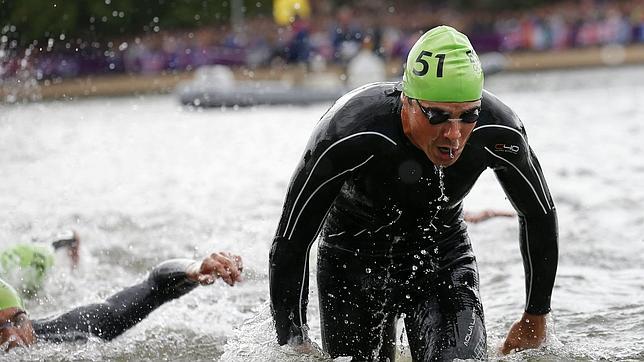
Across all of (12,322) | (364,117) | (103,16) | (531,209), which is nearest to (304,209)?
(364,117)

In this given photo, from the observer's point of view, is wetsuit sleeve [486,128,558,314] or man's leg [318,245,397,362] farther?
man's leg [318,245,397,362]

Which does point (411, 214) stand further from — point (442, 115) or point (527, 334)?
point (527, 334)

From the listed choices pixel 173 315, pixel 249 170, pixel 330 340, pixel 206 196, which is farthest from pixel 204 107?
pixel 330 340

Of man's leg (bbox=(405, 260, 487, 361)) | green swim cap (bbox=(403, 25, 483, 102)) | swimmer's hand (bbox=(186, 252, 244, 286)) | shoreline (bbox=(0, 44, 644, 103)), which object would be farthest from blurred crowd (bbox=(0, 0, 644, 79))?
green swim cap (bbox=(403, 25, 483, 102))

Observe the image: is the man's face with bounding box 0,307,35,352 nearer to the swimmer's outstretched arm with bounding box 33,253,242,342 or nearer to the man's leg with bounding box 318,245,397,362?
the swimmer's outstretched arm with bounding box 33,253,242,342

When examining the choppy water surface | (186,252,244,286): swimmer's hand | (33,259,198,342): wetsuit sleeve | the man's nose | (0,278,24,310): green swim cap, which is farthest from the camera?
the choppy water surface

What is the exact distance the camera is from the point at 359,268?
4574 millimetres

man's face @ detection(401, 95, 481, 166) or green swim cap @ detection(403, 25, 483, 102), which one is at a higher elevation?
green swim cap @ detection(403, 25, 483, 102)

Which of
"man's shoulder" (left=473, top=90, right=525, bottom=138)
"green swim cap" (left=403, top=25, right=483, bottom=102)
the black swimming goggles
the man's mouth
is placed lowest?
the man's mouth

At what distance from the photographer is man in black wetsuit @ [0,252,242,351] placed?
5.30m

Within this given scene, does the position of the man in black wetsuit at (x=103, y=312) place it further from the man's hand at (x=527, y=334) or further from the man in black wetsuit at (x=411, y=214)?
the man's hand at (x=527, y=334)

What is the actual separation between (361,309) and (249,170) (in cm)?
973

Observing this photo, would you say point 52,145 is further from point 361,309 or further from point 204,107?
point 361,309

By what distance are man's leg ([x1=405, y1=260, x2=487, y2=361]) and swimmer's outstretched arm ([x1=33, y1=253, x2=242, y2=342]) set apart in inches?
56.3
